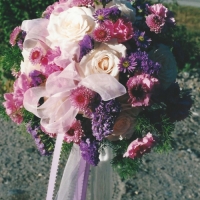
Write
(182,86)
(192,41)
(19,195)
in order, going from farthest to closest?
1. (192,41)
2. (182,86)
3. (19,195)

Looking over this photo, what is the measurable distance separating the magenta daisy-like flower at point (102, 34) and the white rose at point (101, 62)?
0.14 feet

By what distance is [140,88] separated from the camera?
2068 mm

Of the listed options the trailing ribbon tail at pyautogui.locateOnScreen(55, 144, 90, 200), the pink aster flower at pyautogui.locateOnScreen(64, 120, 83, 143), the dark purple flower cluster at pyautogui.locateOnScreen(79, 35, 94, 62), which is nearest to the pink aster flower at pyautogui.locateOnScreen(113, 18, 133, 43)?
the dark purple flower cluster at pyautogui.locateOnScreen(79, 35, 94, 62)

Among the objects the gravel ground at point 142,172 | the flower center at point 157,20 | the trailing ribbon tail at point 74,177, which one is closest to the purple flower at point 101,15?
the flower center at point 157,20

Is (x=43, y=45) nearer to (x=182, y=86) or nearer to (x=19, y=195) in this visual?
(x=19, y=195)

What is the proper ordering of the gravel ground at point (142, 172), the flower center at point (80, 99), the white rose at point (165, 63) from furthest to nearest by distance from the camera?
the gravel ground at point (142, 172), the white rose at point (165, 63), the flower center at point (80, 99)

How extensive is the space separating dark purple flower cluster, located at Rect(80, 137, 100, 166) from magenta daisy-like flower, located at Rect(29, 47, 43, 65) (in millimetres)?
356

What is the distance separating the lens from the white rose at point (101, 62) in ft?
6.73

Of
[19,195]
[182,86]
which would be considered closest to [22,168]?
[19,195]

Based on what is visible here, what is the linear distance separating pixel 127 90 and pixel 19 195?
5.84 feet

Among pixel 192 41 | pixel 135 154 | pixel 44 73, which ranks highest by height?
pixel 44 73

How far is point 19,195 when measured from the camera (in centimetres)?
362

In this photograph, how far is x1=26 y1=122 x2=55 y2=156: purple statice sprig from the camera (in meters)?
Result: 2.30

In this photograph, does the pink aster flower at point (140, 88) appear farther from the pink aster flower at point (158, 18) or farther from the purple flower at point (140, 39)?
the pink aster flower at point (158, 18)
